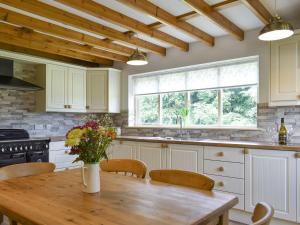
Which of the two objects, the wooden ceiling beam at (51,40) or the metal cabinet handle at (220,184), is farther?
the wooden ceiling beam at (51,40)

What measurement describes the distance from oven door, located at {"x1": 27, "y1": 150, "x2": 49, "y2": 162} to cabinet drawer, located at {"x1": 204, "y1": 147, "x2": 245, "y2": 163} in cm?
236

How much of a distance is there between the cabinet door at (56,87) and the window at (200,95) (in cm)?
127

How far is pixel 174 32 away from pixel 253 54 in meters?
1.15

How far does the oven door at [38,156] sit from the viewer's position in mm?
3494

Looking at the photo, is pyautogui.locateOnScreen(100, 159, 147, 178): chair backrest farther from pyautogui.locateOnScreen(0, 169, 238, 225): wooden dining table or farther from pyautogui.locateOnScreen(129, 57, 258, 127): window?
pyautogui.locateOnScreen(129, 57, 258, 127): window

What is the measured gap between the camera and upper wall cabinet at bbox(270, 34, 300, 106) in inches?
108

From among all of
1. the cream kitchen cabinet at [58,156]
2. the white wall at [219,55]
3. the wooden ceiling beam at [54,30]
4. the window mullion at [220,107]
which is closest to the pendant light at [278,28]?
the white wall at [219,55]

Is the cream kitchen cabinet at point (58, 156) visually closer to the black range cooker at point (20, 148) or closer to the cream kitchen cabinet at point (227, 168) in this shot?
the black range cooker at point (20, 148)

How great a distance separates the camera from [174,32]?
355 cm

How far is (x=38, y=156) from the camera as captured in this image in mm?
3572

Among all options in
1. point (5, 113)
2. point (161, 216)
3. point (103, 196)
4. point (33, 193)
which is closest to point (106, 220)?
point (161, 216)

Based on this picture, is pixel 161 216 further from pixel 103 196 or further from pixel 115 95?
pixel 115 95

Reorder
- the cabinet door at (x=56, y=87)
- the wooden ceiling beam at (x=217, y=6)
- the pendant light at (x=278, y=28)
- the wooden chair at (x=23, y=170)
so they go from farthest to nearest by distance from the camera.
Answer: the cabinet door at (x=56, y=87) < the wooden ceiling beam at (x=217, y=6) < the pendant light at (x=278, y=28) < the wooden chair at (x=23, y=170)

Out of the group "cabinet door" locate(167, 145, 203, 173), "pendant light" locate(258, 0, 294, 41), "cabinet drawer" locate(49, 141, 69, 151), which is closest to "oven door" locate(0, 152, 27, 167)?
"cabinet drawer" locate(49, 141, 69, 151)
